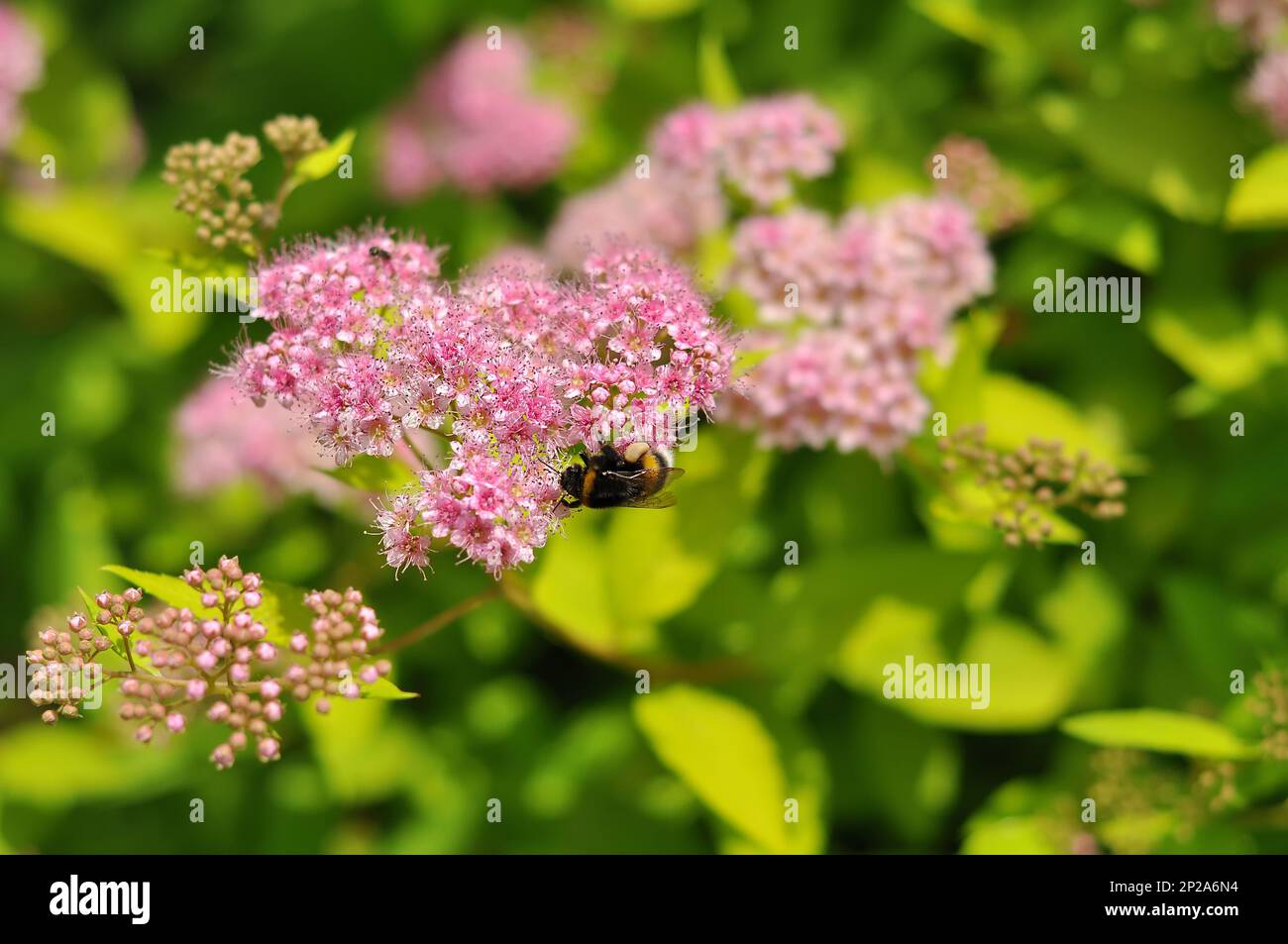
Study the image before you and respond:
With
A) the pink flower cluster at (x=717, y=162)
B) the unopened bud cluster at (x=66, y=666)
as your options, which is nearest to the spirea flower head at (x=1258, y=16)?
the pink flower cluster at (x=717, y=162)

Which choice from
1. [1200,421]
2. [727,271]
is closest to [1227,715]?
[1200,421]

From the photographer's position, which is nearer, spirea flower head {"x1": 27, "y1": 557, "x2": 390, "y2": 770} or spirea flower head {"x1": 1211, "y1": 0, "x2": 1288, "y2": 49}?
spirea flower head {"x1": 27, "y1": 557, "x2": 390, "y2": 770}

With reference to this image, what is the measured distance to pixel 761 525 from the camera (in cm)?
323

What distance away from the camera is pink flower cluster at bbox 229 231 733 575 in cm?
186

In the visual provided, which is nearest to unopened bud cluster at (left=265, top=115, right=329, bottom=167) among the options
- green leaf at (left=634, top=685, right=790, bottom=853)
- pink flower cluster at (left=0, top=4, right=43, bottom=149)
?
green leaf at (left=634, top=685, right=790, bottom=853)

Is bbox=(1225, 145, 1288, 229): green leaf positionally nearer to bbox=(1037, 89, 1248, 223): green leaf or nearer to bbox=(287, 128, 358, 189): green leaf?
bbox=(1037, 89, 1248, 223): green leaf

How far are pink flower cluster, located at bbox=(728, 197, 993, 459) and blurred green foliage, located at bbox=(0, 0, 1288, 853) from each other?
0.14 m

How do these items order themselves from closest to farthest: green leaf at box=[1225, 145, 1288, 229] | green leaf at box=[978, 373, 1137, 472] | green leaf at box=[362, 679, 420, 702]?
green leaf at box=[362, 679, 420, 702] < green leaf at box=[1225, 145, 1288, 229] < green leaf at box=[978, 373, 1137, 472]

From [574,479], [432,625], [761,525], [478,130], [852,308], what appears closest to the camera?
[432,625]

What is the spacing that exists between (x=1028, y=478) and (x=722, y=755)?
1057 millimetres

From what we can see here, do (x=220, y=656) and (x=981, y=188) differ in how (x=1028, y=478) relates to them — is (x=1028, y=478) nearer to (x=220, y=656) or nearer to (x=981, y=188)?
(x=981, y=188)

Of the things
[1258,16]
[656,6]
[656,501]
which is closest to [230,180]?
[656,501]

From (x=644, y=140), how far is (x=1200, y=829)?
2.74 meters
